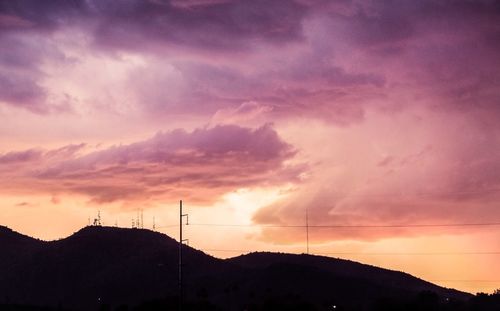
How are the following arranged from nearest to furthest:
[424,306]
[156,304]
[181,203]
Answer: [181,203]
[156,304]
[424,306]

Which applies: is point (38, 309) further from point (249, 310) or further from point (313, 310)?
point (313, 310)

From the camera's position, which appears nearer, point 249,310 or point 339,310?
point 249,310

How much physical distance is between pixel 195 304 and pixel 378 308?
154ft

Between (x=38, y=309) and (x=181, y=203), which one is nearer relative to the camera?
(x=181, y=203)

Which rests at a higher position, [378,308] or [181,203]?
[181,203]

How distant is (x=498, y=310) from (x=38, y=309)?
122 m

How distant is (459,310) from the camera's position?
655 ft

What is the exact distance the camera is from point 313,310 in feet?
551

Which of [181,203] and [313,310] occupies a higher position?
[181,203]

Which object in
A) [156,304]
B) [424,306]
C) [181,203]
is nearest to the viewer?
[181,203]

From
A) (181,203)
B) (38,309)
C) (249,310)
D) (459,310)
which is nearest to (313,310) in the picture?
(249,310)

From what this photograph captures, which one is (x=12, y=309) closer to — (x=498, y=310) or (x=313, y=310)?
(x=313, y=310)

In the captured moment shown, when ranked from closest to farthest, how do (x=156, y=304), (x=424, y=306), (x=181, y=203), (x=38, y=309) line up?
(x=181, y=203) → (x=156, y=304) → (x=424, y=306) → (x=38, y=309)

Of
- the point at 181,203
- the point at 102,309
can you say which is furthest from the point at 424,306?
the point at 181,203
